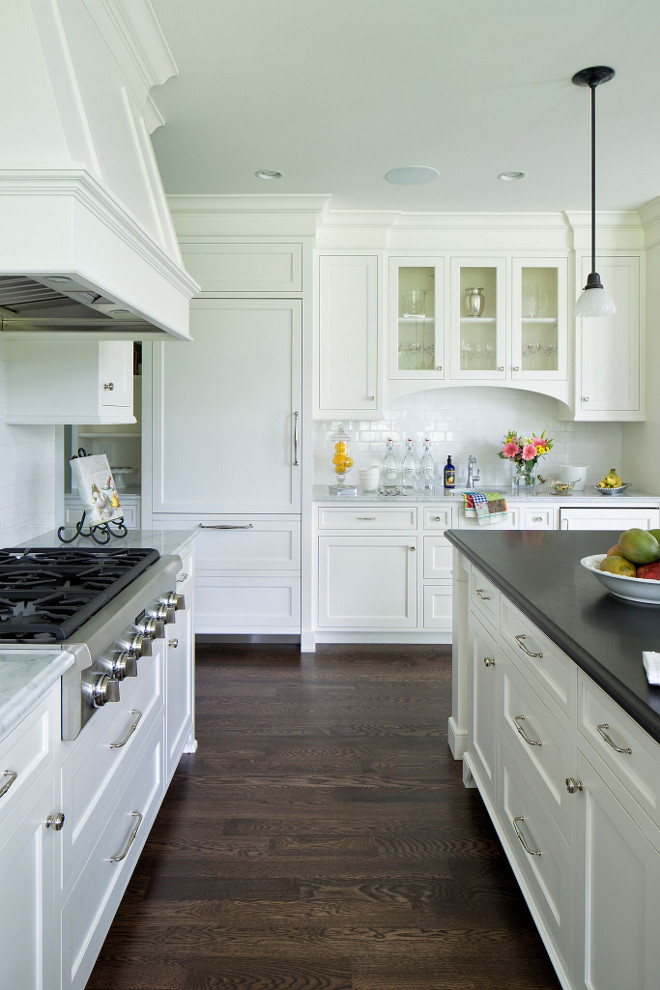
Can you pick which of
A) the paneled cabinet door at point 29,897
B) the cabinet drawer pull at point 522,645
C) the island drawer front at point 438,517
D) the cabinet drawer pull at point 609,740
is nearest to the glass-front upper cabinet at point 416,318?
the island drawer front at point 438,517

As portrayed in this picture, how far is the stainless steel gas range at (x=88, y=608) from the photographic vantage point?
1.41 m

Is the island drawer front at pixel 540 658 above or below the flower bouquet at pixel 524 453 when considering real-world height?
below

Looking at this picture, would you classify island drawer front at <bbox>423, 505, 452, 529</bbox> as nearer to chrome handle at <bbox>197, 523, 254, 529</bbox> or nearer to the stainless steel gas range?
chrome handle at <bbox>197, 523, 254, 529</bbox>

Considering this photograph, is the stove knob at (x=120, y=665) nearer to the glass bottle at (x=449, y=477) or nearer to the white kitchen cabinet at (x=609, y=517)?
the glass bottle at (x=449, y=477)

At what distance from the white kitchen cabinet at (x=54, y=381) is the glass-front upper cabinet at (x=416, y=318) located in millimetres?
2224

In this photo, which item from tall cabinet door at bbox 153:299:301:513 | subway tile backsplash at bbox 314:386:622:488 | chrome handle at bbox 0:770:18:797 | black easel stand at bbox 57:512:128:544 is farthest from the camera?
subway tile backsplash at bbox 314:386:622:488

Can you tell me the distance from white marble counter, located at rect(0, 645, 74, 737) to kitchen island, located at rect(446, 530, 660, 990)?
955 mm

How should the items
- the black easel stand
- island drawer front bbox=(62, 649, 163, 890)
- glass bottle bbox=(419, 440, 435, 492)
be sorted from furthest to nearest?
1. glass bottle bbox=(419, 440, 435, 492)
2. the black easel stand
3. island drawer front bbox=(62, 649, 163, 890)

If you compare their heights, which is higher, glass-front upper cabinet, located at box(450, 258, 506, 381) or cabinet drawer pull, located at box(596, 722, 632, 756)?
glass-front upper cabinet, located at box(450, 258, 506, 381)

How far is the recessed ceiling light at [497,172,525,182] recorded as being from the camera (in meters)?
3.65

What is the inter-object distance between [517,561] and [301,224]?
105 inches

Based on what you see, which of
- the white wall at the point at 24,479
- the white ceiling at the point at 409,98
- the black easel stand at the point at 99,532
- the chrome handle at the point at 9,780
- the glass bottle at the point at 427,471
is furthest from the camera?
the glass bottle at the point at 427,471

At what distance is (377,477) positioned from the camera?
450 cm

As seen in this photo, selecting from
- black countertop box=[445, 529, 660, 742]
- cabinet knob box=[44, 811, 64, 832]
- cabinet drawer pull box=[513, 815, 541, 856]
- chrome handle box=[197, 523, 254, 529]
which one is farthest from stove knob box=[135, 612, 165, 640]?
chrome handle box=[197, 523, 254, 529]
